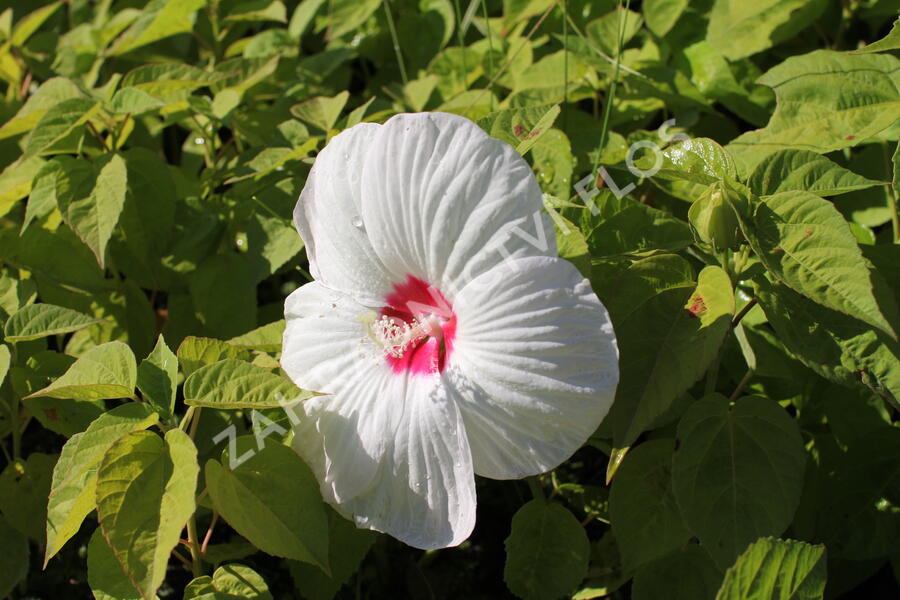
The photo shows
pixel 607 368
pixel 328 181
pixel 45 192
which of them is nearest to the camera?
pixel 607 368

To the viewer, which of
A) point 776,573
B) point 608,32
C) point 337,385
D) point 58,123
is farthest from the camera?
point 608,32

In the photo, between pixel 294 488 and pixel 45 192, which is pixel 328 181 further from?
pixel 45 192

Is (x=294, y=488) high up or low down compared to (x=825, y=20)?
down

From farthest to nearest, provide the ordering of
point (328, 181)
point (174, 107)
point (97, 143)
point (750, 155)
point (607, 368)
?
point (97, 143) → point (174, 107) → point (750, 155) → point (328, 181) → point (607, 368)

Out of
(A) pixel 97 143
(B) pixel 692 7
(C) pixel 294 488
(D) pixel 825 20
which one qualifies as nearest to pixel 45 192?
(A) pixel 97 143

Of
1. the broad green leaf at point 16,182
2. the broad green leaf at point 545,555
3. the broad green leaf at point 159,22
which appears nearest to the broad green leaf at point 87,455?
the broad green leaf at point 545,555

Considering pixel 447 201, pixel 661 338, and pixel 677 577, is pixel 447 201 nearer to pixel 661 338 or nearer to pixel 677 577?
pixel 661 338

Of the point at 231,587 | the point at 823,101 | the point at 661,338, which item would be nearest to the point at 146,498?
the point at 231,587
